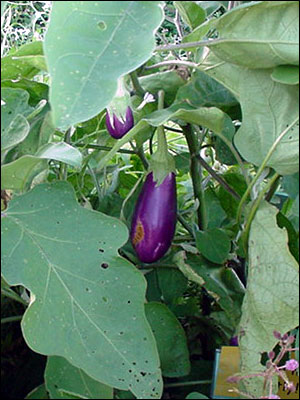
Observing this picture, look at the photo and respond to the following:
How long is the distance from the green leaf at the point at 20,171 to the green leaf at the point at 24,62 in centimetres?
9

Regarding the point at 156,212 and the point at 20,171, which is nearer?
the point at 20,171

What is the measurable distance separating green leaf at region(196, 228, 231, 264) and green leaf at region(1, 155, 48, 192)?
0.16 meters

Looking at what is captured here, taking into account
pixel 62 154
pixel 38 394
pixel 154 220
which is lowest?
pixel 38 394

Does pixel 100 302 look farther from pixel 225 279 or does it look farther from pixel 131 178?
pixel 131 178

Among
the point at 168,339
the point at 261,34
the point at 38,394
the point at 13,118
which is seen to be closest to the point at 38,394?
the point at 38,394

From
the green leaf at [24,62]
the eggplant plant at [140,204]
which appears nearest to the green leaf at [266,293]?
the eggplant plant at [140,204]

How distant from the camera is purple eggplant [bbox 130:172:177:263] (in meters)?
0.53

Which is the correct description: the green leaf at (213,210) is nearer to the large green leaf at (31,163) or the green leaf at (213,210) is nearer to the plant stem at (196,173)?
the plant stem at (196,173)

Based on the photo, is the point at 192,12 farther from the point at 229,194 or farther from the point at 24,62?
the point at 229,194

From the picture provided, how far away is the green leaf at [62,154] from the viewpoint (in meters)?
0.40

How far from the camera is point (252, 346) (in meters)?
0.43

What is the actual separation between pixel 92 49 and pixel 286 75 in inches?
5.0

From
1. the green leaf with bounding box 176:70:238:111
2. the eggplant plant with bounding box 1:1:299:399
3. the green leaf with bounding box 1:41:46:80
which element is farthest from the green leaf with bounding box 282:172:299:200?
the green leaf with bounding box 1:41:46:80

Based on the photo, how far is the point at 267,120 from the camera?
0.44 m
